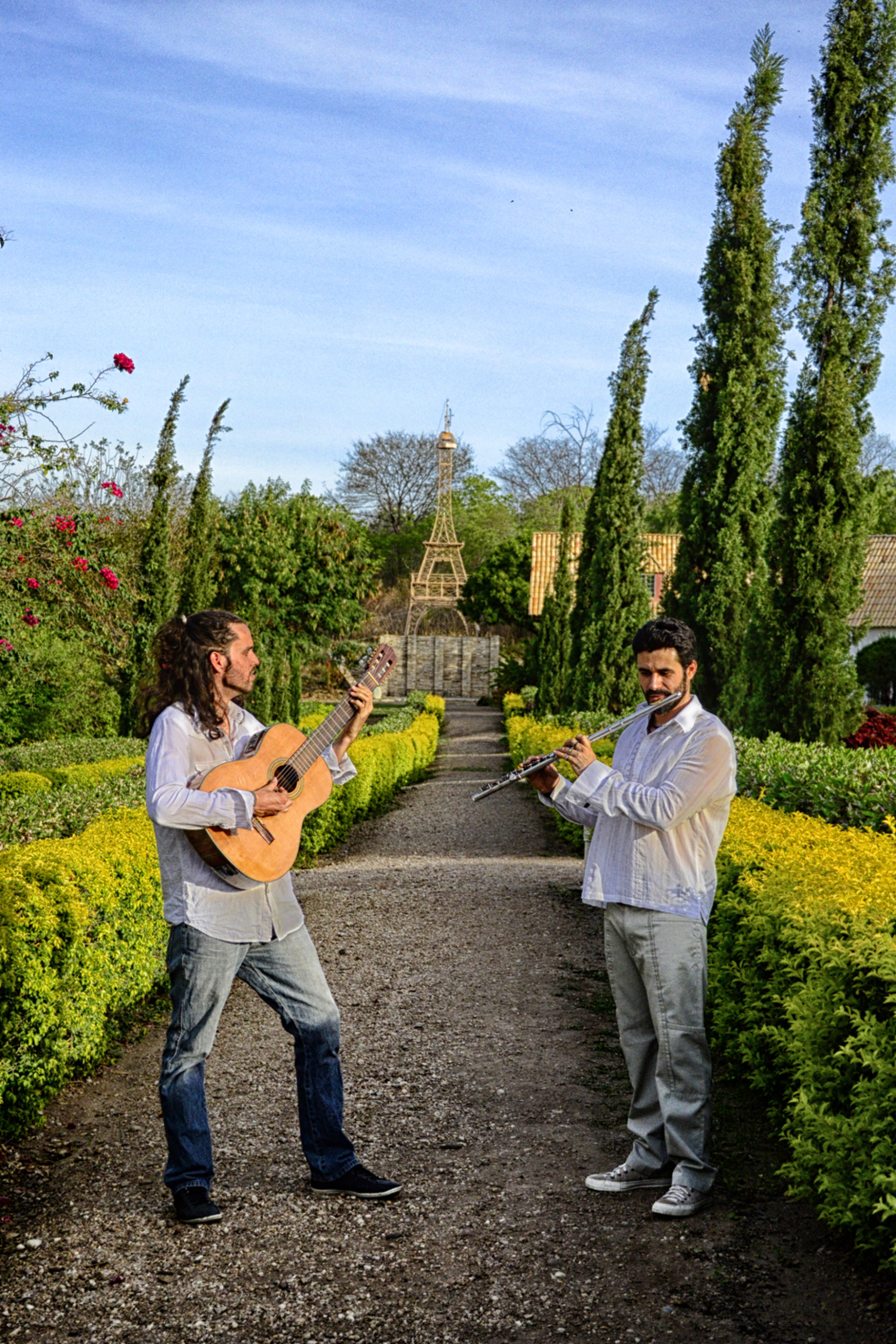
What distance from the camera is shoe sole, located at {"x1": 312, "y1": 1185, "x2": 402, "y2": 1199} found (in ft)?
11.4

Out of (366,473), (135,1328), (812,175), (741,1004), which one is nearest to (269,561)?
(812,175)

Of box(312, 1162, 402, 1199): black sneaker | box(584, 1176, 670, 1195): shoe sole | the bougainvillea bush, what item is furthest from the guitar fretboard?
the bougainvillea bush

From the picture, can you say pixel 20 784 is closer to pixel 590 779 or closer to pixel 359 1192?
pixel 359 1192

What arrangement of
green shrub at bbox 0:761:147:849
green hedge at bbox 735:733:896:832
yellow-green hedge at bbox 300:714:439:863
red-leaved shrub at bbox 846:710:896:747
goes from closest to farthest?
green hedge at bbox 735:733:896:832 < green shrub at bbox 0:761:147:849 < yellow-green hedge at bbox 300:714:439:863 < red-leaved shrub at bbox 846:710:896:747

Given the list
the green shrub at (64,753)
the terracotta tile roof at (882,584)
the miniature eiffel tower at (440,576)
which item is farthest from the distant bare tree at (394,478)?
the green shrub at (64,753)

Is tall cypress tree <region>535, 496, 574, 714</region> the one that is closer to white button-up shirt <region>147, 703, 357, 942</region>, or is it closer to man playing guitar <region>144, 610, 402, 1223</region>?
man playing guitar <region>144, 610, 402, 1223</region>

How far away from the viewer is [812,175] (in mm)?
11586

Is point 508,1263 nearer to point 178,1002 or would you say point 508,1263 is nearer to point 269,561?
point 178,1002

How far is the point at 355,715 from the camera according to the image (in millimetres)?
3746

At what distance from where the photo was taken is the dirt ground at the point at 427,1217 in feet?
9.27

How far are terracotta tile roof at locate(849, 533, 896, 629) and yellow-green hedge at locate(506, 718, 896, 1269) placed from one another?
102 ft

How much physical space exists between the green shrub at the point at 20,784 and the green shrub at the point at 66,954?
203 inches

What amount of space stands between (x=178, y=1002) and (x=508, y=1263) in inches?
45.8

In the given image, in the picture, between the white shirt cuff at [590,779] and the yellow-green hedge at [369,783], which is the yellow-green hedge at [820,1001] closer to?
the white shirt cuff at [590,779]
